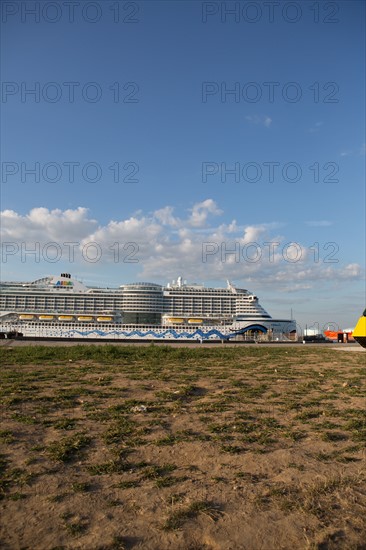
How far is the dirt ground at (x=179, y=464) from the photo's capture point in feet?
14.9

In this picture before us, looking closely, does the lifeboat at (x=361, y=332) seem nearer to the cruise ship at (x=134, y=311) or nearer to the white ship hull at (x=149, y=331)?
the white ship hull at (x=149, y=331)

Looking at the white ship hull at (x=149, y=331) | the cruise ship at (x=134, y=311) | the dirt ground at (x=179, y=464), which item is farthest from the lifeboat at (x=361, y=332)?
the cruise ship at (x=134, y=311)

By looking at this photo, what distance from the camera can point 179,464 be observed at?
6.11 meters

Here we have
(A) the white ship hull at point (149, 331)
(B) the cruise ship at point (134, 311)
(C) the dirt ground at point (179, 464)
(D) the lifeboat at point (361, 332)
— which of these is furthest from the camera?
(B) the cruise ship at point (134, 311)

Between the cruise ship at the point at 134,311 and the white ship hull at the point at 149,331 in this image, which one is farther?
the cruise ship at the point at 134,311

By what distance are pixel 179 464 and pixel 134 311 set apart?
70950 mm

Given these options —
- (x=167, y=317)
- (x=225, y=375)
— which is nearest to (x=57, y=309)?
(x=167, y=317)

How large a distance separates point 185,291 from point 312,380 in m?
67.3

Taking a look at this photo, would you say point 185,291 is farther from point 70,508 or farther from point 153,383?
point 70,508

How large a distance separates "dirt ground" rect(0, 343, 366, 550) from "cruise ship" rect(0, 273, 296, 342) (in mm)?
60353

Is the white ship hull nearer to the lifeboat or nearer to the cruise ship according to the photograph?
the cruise ship

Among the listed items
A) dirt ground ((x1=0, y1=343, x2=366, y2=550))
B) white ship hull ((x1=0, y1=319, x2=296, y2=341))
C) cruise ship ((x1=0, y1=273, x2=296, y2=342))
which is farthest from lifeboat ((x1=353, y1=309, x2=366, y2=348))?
cruise ship ((x1=0, y1=273, x2=296, y2=342))

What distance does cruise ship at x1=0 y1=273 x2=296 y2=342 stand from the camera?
71.9m

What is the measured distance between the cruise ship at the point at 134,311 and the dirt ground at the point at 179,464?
60.4m
